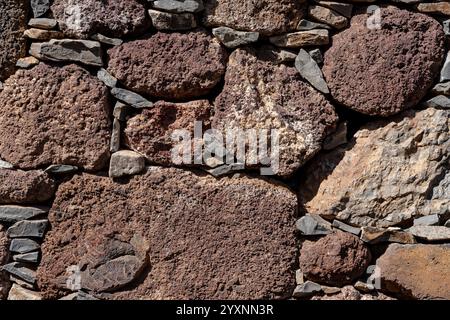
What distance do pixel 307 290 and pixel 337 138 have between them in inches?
21.2

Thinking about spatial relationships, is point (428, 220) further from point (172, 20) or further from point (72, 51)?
point (72, 51)

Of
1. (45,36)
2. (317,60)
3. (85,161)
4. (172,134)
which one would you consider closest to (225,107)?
(172,134)

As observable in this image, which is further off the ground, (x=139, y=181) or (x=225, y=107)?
(x=225, y=107)

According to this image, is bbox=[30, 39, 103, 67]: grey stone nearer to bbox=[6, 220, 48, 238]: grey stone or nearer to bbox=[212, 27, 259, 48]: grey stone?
bbox=[212, 27, 259, 48]: grey stone

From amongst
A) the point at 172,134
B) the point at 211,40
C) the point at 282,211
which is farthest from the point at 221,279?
the point at 211,40

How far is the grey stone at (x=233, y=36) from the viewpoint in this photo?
2.17m

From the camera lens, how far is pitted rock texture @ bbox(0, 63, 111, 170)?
2.19 meters

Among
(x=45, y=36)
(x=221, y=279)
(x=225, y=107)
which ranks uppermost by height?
(x=45, y=36)

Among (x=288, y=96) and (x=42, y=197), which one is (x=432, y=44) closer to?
(x=288, y=96)

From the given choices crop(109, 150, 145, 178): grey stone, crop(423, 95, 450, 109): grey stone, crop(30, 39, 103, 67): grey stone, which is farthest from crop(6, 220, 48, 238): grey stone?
crop(423, 95, 450, 109): grey stone

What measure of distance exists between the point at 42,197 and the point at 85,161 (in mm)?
199

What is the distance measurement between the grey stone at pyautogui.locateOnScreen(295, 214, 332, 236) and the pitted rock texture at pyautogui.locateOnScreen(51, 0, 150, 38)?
2.86 ft

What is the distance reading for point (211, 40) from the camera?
7.21 feet

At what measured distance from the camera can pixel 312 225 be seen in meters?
2.20
